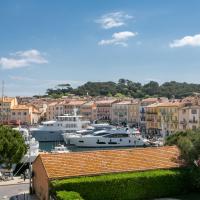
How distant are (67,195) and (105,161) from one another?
531 cm

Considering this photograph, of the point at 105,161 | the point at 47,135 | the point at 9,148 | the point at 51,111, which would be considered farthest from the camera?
the point at 51,111

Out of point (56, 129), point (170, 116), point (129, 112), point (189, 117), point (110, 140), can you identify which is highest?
point (129, 112)

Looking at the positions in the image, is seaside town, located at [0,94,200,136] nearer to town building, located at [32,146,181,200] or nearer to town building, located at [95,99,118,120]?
town building, located at [95,99,118,120]

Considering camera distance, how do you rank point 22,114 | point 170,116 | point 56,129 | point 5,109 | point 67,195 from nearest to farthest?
point 67,195
point 56,129
point 170,116
point 5,109
point 22,114

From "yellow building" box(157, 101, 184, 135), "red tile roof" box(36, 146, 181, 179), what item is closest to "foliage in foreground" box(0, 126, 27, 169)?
"red tile roof" box(36, 146, 181, 179)

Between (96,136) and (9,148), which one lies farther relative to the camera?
(96,136)

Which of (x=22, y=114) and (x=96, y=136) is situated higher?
(x=22, y=114)

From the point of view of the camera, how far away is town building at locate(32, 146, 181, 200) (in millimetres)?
28672

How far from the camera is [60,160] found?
96.7ft

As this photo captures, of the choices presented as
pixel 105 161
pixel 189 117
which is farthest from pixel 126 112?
pixel 105 161

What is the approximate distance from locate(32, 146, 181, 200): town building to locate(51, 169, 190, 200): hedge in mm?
610

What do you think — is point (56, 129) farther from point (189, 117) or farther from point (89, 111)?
point (89, 111)

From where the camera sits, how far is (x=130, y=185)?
94.7 ft

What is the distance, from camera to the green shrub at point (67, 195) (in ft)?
82.7
